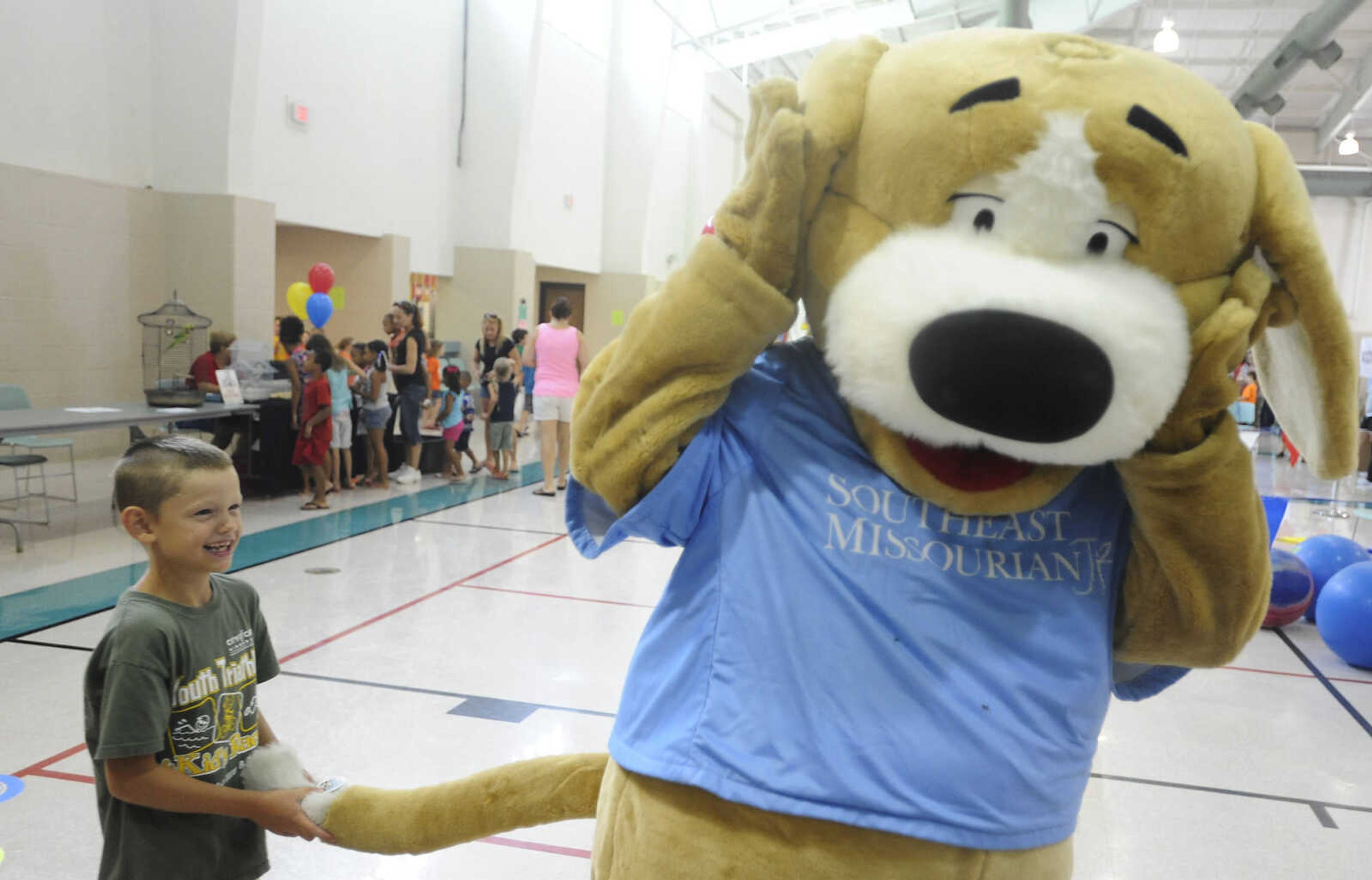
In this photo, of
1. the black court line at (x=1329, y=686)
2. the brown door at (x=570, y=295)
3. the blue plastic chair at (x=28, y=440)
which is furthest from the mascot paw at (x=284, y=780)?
the brown door at (x=570, y=295)

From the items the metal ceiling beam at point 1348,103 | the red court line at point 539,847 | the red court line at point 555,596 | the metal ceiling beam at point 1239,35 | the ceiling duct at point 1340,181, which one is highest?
the metal ceiling beam at point 1239,35

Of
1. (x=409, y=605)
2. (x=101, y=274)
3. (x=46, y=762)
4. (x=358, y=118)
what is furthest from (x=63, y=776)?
(x=358, y=118)

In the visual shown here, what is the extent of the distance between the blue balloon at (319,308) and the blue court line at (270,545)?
6.69 ft

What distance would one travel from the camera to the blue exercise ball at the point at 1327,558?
580 cm

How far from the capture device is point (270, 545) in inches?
242

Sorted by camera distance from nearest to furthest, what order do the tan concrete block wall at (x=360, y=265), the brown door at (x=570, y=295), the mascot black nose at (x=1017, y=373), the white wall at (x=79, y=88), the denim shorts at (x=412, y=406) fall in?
1. the mascot black nose at (x=1017, y=373)
2. the white wall at (x=79, y=88)
3. the denim shorts at (x=412, y=406)
4. the tan concrete block wall at (x=360, y=265)
5. the brown door at (x=570, y=295)

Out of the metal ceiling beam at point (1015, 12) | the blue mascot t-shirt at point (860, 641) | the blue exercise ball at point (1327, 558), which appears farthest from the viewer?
the metal ceiling beam at point (1015, 12)

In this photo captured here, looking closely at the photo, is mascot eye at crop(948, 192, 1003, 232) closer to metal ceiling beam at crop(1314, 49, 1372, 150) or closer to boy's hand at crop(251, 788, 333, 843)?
boy's hand at crop(251, 788, 333, 843)

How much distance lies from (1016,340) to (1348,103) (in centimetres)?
2108

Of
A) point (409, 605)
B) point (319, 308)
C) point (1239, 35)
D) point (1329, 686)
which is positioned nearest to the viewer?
point (1329, 686)

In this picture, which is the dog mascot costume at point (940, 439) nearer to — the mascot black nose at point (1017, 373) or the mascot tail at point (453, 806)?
the mascot black nose at point (1017, 373)

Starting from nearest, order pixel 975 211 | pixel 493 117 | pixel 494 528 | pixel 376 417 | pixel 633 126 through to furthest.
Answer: pixel 975 211
pixel 494 528
pixel 376 417
pixel 493 117
pixel 633 126

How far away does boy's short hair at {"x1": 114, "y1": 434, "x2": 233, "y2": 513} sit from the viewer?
5.51 feet

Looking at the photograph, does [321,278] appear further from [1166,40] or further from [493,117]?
[1166,40]
